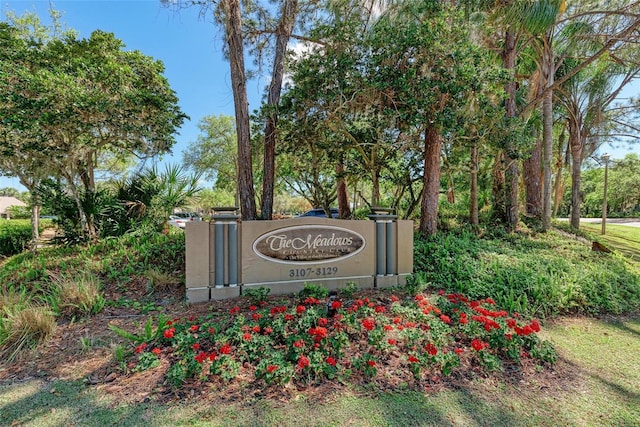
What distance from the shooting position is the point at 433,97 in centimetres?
524

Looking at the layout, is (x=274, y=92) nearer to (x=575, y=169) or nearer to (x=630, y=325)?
(x=630, y=325)

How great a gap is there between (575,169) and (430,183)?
8.73 meters

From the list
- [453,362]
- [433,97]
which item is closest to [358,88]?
[433,97]

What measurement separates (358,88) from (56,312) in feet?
18.4

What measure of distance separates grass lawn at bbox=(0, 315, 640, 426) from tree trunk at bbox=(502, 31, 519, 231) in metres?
6.49

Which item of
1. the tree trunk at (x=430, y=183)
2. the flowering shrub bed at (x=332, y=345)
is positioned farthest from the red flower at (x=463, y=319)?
the tree trunk at (x=430, y=183)

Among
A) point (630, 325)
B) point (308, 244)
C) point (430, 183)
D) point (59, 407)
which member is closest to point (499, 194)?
point (430, 183)

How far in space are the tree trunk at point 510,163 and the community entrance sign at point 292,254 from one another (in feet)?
16.8

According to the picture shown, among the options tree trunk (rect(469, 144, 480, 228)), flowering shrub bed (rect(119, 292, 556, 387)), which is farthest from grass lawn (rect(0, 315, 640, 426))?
tree trunk (rect(469, 144, 480, 228))

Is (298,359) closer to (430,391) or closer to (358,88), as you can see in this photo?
(430,391)

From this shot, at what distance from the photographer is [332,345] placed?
9.28 ft

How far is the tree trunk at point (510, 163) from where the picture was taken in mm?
8117

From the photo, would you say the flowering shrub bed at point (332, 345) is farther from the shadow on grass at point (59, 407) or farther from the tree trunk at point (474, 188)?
the tree trunk at point (474, 188)

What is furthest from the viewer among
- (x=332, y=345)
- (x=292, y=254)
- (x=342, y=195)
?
(x=342, y=195)
